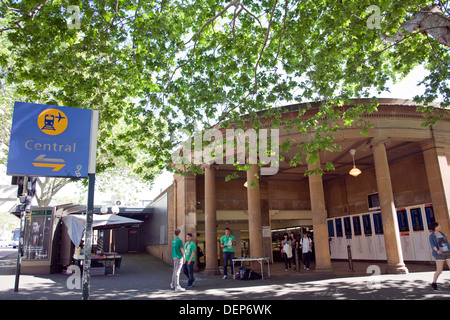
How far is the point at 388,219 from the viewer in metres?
12.5

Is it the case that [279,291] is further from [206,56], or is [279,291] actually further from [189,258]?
[206,56]

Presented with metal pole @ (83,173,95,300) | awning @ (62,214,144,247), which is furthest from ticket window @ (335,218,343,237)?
metal pole @ (83,173,95,300)

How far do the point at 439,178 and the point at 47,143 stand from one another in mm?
13586

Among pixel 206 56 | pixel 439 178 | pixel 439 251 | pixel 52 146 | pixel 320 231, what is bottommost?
pixel 439 251

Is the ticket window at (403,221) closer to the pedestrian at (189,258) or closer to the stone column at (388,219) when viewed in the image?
the stone column at (388,219)

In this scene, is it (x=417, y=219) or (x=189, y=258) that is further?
(x=417, y=219)

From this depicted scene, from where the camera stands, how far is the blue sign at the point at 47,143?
13.3 feet

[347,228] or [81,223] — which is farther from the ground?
[81,223]

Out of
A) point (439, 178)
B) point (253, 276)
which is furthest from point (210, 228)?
point (439, 178)

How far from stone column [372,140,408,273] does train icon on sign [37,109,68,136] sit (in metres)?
11.9

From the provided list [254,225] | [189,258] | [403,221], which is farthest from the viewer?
[403,221]

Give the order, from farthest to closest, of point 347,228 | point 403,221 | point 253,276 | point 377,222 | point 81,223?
point 347,228 → point 377,222 → point 403,221 → point 81,223 → point 253,276

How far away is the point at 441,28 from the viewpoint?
7.86 m

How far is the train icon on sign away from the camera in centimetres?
416
